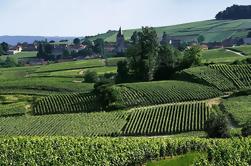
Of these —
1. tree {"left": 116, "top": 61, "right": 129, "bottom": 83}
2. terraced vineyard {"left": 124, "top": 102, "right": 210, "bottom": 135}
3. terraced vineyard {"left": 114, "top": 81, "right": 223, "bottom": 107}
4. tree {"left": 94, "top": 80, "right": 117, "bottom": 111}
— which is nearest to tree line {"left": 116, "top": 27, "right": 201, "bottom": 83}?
tree {"left": 116, "top": 61, "right": 129, "bottom": 83}

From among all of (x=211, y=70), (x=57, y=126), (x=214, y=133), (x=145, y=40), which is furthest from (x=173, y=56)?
(x=214, y=133)

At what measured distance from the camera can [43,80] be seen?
11675 cm

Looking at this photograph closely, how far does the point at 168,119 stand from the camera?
227 feet

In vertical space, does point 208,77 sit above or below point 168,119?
above

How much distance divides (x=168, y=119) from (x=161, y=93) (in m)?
14.9

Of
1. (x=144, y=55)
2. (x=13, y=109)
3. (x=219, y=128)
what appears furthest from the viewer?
(x=144, y=55)

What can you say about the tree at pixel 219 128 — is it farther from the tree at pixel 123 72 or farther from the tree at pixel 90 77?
the tree at pixel 90 77

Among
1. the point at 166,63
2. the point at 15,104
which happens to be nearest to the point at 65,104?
the point at 15,104

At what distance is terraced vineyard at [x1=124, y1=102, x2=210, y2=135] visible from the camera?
6506 centimetres

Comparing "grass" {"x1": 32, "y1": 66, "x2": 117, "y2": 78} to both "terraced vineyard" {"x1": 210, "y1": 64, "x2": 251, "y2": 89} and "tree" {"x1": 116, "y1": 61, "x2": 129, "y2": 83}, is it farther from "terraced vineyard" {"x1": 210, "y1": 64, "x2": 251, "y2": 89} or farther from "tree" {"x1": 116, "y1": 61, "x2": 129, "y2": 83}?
"terraced vineyard" {"x1": 210, "y1": 64, "x2": 251, "y2": 89}

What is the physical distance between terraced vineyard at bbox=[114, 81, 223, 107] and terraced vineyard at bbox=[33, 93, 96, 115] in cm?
479

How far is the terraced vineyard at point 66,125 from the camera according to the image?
65.4 metres

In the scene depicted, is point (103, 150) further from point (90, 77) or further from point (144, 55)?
point (90, 77)

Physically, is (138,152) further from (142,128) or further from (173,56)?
(173,56)
